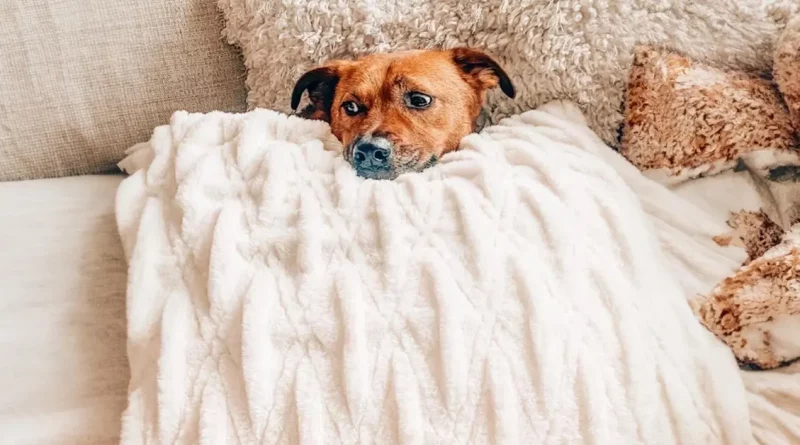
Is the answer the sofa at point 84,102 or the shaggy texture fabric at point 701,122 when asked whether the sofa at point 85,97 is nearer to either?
the sofa at point 84,102

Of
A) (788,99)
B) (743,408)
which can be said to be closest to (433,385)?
(743,408)

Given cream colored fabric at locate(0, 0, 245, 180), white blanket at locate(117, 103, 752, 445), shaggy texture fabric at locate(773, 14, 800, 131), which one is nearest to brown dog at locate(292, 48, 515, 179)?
white blanket at locate(117, 103, 752, 445)

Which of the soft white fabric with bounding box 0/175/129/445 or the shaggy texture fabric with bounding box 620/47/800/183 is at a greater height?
the shaggy texture fabric with bounding box 620/47/800/183

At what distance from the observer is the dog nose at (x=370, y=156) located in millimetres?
958

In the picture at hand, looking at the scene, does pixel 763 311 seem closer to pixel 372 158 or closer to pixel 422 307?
pixel 422 307

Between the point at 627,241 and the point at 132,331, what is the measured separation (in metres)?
0.62

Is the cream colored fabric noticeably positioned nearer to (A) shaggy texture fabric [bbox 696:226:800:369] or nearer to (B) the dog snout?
(B) the dog snout

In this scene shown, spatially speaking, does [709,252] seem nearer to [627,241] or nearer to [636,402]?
[627,241]

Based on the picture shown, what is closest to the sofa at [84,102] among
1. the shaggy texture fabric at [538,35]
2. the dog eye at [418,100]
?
the shaggy texture fabric at [538,35]

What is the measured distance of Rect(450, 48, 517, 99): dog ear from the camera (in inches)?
41.3

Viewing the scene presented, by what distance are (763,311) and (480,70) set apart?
1.81ft

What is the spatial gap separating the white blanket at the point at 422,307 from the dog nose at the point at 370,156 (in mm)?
50

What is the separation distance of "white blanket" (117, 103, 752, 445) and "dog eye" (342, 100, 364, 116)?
19cm

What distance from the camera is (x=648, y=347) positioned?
738mm
